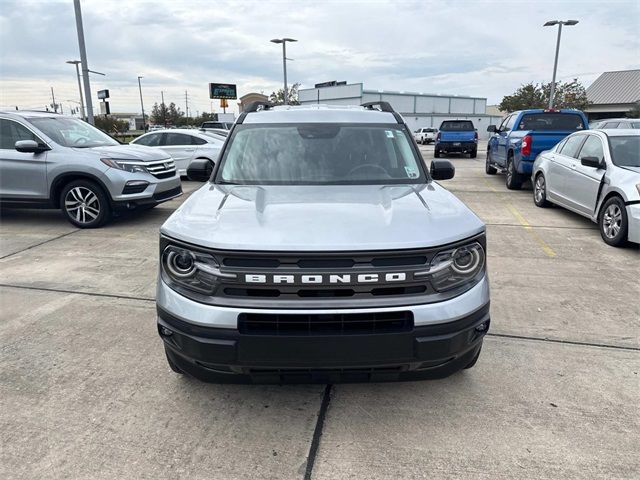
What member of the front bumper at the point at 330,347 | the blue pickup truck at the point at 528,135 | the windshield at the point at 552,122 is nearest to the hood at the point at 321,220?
the front bumper at the point at 330,347

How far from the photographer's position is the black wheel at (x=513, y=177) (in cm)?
1102

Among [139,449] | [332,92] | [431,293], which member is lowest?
[139,449]

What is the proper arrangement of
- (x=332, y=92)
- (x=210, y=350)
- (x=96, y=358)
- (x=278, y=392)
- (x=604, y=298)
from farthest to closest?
(x=332, y=92) < (x=604, y=298) < (x=96, y=358) < (x=278, y=392) < (x=210, y=350)

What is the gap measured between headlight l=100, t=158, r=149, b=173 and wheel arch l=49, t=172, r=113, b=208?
296mm

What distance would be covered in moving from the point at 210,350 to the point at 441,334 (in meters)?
1.16

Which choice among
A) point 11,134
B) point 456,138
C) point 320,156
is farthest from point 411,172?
point 456,138

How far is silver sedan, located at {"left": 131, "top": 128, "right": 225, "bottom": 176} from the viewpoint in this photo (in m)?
12.3

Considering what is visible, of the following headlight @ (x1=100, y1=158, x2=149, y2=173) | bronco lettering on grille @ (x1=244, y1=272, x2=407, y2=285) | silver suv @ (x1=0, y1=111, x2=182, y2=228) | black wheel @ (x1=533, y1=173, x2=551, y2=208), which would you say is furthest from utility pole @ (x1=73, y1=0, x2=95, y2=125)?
bronco lettering on grille @ (x1=244, y1=272, x2=407, y2=285)

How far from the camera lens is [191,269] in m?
2.47

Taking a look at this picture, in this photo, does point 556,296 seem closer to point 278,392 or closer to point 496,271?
point 496,271

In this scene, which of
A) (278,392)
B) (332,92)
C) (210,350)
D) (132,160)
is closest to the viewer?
(210,350)

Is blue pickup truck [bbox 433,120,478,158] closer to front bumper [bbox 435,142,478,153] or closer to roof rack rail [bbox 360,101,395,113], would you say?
front bumper [bbox 435,142,478,153]

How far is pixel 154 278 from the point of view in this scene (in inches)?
200

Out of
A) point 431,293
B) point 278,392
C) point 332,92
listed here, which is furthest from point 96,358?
point 332,92
